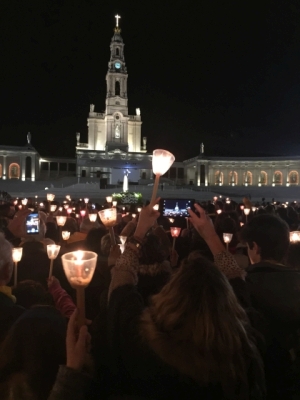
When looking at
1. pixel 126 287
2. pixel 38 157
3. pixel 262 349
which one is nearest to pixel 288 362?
pixel 262 349

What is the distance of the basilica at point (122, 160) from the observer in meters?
65.9

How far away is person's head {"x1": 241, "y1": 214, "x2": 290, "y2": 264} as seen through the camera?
2.77m

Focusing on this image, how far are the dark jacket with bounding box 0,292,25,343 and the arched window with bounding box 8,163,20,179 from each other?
67197 millimetres

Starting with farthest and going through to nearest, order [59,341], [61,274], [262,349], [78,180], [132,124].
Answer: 1. [132,124]
2. [78,180]
3. [61,274]
4. [262,349]
5. [59,341]

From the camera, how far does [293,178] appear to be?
234 feet

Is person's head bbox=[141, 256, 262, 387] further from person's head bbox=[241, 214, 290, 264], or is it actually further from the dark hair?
the dark hair

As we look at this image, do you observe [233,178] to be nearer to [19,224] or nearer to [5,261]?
[19,224]

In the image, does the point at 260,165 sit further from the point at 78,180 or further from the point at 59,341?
the point at 59,341

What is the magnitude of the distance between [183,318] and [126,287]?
0.53 m

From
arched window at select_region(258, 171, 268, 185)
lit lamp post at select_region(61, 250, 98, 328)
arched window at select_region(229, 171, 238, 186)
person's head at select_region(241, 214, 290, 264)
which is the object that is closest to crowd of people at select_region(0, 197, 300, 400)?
lit lamp post at select_region(61, 250, 98, 328)

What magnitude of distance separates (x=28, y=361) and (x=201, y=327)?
795 millimetres

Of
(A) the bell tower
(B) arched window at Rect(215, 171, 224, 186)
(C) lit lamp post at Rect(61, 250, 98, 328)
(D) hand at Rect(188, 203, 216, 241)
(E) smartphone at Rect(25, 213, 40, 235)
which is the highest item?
(A) the bell tower

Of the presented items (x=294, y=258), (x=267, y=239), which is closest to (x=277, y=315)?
(x=267, y=239)

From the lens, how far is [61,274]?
5.04 m
